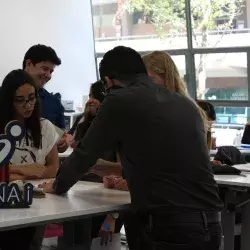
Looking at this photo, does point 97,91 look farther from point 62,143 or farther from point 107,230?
point 107,230

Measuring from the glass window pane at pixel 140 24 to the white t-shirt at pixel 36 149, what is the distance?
5.66 meters

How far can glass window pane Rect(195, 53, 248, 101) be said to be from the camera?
8227mm

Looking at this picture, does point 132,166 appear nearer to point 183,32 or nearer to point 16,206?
point 16,206

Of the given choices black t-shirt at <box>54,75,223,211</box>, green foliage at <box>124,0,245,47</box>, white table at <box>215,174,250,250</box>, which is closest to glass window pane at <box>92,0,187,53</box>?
green foliage at <box>124,0,245,47</box>

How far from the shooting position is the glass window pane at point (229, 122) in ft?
27.0

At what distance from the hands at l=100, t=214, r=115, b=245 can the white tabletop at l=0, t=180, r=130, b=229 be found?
39 centimetres

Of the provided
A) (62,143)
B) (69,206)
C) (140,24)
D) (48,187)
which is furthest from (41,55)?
(140,24)

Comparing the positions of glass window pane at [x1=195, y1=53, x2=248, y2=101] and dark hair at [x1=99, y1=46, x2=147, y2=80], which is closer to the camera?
dark hair at [x1=99, y1=46, x2=147, y2=80]

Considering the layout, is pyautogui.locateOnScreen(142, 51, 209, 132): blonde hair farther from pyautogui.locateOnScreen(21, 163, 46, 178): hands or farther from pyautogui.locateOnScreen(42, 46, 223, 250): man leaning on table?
pyautogui.locateOnScreen(21, 163, 46, 178): hands

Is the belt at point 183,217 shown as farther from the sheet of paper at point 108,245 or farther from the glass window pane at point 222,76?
the glass window pane at point 222,76

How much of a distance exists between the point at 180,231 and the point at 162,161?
27cm

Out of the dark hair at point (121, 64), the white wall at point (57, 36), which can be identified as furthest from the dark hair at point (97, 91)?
the white wall at point (57, 36)

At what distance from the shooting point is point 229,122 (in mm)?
8414

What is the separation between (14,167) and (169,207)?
3.32ft
